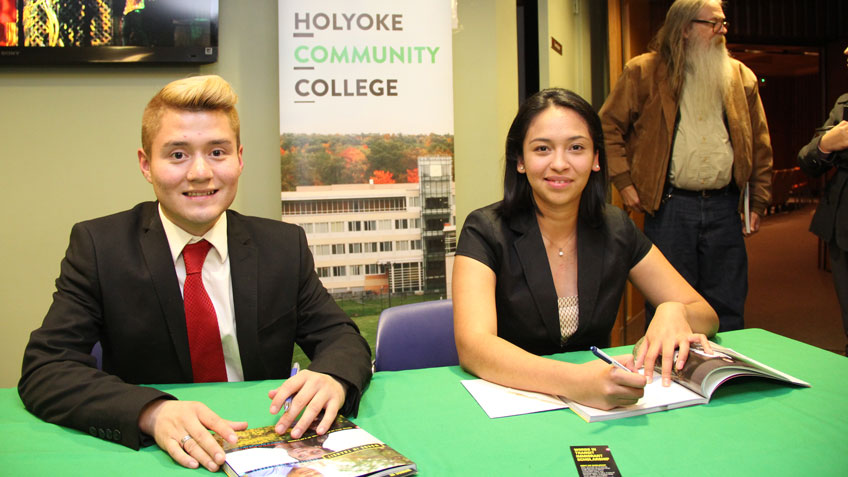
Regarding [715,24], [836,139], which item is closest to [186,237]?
[715,24]

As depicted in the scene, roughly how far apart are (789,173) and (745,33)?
293cm

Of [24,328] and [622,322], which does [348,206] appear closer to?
[24,328]

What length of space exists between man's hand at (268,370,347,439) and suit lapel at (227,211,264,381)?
376 millimetres

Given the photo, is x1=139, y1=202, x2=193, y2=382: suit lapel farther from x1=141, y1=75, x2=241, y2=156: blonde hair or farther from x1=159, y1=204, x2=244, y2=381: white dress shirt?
x1=141, y1=75, x2=241, y2=156: blonde hair

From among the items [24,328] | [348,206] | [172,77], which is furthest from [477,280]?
[24,328]

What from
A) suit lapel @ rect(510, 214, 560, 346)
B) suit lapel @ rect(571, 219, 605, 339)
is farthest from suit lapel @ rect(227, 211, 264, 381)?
suit lapel @ rect(571, 219, 605, 339)

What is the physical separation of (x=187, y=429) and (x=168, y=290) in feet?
1.73

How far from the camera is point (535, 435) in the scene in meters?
1.16

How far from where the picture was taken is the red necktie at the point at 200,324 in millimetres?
1580

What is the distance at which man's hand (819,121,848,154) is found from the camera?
2838 mm

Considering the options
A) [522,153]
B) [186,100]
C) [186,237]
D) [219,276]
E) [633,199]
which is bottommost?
[219,276]

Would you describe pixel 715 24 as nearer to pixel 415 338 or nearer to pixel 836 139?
pixel 836 139

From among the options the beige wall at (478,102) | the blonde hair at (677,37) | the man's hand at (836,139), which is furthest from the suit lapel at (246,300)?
the man's hand at (836,139)

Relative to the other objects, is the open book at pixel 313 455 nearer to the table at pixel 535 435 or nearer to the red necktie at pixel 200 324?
the table at pixel 535 435
